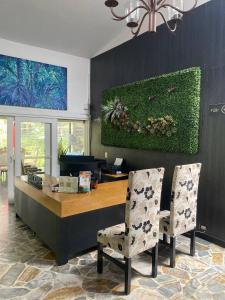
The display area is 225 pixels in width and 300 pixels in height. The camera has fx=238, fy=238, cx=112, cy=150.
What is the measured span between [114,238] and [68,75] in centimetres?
453

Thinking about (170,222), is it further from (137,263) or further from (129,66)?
(129,66)

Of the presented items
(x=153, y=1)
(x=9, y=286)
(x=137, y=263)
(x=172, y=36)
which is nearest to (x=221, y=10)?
(x=172, y=36)

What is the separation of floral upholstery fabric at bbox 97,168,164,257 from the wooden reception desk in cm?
51

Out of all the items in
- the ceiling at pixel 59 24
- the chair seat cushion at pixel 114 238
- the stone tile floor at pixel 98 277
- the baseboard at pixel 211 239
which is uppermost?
the ceiling at pixel 59 24

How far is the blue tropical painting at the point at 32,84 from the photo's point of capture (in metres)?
5.05

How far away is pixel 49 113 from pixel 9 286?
3952 mm

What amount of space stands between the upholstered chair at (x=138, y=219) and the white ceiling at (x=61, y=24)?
300 centimetres

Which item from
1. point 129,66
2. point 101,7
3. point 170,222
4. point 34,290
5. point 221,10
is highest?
point 101,7

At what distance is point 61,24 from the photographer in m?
4.70

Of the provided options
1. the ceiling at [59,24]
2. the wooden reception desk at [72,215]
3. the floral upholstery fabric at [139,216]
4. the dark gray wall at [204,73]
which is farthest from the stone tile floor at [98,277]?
the ceiling at [59,24]

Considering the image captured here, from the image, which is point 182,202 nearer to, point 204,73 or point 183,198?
point 183,198

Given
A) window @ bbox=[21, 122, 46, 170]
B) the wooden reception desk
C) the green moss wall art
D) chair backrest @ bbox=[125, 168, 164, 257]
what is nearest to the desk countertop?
the wooden reception desk

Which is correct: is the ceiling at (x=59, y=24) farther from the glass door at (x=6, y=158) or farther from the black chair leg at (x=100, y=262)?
the black chair leg at (x=100, y=262)

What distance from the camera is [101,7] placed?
4.22m
